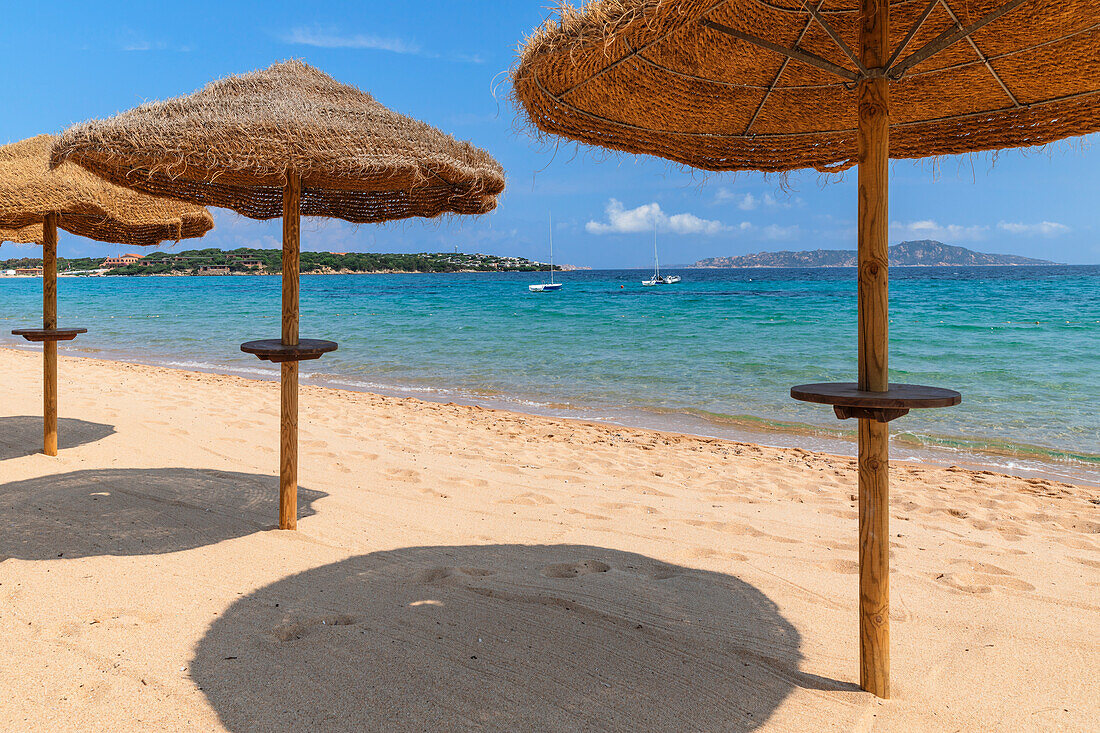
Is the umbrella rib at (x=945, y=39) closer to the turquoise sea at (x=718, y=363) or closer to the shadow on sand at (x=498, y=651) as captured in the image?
the shadow on sand at (x=498, y=651)

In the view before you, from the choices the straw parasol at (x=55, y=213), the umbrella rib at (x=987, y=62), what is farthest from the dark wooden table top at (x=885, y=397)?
the straw parasol at (x=55, y=213)

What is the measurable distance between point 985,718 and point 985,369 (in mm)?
12638

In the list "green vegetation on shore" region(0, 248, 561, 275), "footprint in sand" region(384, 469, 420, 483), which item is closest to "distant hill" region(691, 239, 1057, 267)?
"green vegetation on shore" region(0, 248, 561, 275)

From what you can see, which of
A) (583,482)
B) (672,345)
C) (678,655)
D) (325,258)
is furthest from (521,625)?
(325,258)

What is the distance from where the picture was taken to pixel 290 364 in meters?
3.44

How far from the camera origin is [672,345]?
17.0 metres

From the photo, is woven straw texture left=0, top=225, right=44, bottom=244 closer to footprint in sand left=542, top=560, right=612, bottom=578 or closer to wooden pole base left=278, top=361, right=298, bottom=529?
wooden pole base left=278, top=361, right=298, bottom=529

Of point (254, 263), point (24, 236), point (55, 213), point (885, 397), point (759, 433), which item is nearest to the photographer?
point (885, 397)

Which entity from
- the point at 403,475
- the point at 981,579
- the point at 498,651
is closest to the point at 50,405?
the point at 403,475

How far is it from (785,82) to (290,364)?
9.10ft

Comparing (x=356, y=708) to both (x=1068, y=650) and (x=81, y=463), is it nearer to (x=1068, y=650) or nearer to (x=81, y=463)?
(x=1068, y=650)

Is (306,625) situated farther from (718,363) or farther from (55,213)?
(718,363)

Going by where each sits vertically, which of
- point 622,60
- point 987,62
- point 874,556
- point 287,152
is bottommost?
point 874,556

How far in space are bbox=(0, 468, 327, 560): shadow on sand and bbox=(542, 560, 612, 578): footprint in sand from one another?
160 centimetres
